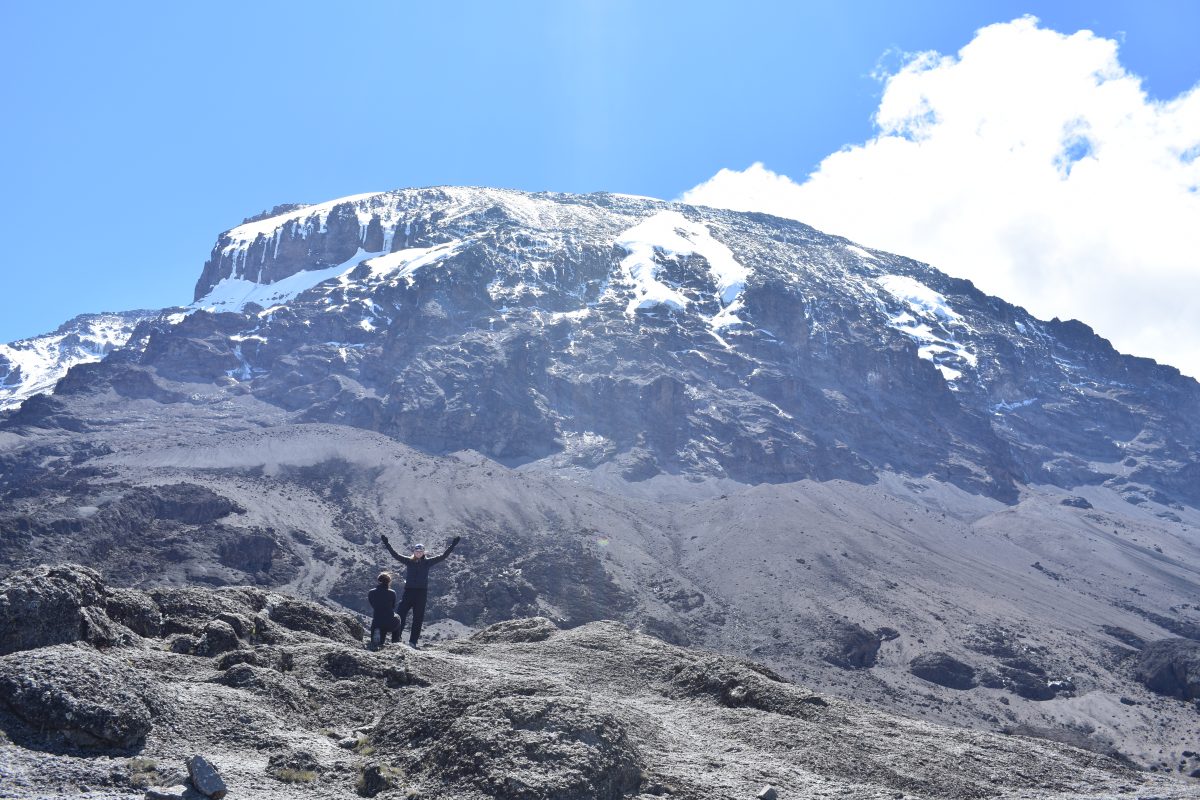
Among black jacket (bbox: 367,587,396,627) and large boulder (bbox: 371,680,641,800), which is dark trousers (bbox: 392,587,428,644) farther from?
large boulder (bbox: 371,680,641,800)

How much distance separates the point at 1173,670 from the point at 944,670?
25.9 m

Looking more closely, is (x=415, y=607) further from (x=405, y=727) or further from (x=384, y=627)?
(x=405, y=727)

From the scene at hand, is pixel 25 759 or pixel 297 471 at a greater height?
pixel 297 471

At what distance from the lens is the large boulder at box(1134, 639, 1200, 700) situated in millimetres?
106438

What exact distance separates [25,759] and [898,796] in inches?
341

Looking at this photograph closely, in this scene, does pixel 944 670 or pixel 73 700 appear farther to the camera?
pixel 944 670

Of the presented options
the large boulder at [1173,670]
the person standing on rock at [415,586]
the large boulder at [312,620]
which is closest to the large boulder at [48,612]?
the large boulder at [312,620]

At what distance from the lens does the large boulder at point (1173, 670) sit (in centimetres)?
10644

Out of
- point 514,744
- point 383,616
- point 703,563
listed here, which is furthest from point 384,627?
point 703,563

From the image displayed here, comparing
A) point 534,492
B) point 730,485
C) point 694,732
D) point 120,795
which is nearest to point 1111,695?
point 534,492

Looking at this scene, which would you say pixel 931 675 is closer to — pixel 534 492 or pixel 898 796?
pixel 534 492

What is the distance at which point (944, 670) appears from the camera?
10694 centimetres

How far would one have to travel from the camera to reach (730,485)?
19225 cm

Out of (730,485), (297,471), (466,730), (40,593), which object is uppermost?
(730,485)
